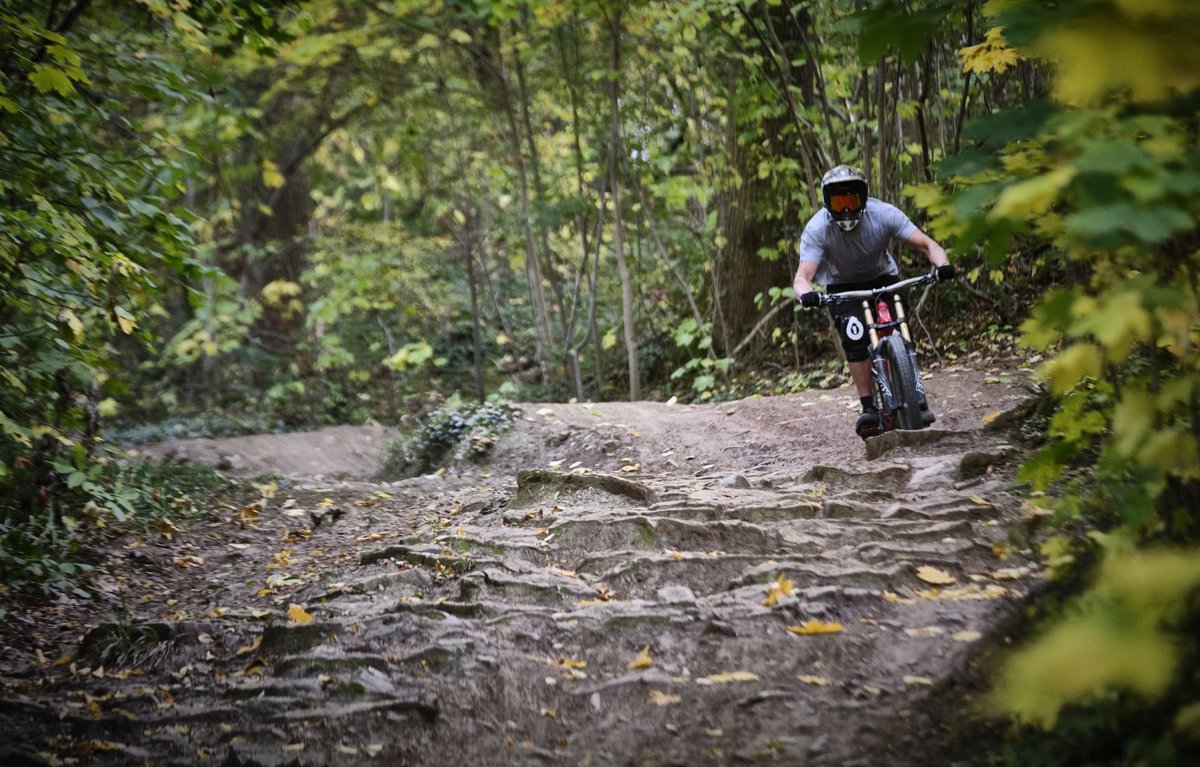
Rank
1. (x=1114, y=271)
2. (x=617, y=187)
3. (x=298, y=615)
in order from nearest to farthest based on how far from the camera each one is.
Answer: (x=1114, y=271) < (x=298, y=615) < (x=617, y=187)

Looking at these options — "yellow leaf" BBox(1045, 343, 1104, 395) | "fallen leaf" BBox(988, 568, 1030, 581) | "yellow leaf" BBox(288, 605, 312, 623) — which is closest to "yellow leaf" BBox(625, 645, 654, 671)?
"fallen leaf" BBox(988, 568, 1030, 581)

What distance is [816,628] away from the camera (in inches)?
139

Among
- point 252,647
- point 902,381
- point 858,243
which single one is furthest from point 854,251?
point 252,647

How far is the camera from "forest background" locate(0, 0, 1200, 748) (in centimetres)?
198

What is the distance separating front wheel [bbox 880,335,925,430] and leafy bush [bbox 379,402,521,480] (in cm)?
468

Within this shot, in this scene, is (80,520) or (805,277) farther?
(805,277)

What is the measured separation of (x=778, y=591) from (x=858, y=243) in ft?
10.4

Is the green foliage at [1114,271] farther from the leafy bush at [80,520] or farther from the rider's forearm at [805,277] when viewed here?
the leafy bush at [80,520]

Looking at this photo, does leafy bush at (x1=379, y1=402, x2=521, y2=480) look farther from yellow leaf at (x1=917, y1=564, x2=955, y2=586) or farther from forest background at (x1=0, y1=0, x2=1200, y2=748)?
yellow leaf at (x1=917, y1=564, x2=955, y2=586)

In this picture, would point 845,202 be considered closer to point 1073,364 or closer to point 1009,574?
point 1009,574

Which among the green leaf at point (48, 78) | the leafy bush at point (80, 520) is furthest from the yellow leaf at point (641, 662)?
the green leaf at point (48, 78)

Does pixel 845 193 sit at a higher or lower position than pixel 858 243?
higher

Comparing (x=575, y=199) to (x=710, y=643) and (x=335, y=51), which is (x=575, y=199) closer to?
(x=335, y=51)

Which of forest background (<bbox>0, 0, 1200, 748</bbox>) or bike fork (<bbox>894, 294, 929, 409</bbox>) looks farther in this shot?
bike fork (<bbox>894, 294, 929, 409</bbox>)
